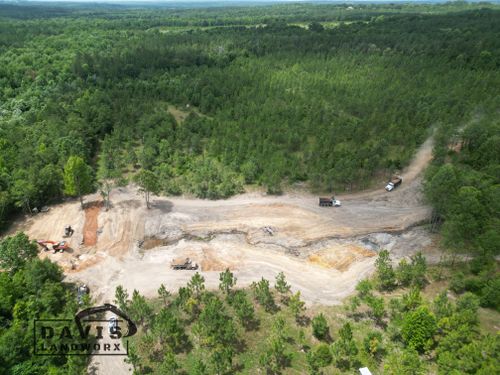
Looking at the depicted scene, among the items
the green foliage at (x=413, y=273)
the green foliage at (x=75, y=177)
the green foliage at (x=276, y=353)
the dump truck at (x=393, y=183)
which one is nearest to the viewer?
the green foliage at (x=276, y=353)

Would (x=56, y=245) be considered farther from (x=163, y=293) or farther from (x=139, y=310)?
(x=139, y=310)

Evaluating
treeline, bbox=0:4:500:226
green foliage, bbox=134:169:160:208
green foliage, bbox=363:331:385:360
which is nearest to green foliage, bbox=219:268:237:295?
green foliage, bbox=363:331:385:360

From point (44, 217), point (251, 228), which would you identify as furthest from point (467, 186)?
point (44, 217)

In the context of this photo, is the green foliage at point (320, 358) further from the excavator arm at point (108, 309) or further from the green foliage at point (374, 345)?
the excavator arm at point (108, 309)

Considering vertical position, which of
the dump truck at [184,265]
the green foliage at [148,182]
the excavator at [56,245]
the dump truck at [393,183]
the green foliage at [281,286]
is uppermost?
the green foliage at [148,182]

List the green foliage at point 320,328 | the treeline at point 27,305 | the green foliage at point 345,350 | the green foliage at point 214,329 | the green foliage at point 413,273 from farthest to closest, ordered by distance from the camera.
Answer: the green foliage at point 413,273 < the green foliage at point 320,328 < the green foliage at point 214,329 < the green foliage at point 345,350 < the treeline at point 27,305

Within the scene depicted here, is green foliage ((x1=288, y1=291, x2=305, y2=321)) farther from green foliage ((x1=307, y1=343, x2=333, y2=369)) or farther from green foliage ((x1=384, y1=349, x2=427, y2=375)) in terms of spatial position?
green foliage ((x1=384, y1=349, x2=427, y2=375))

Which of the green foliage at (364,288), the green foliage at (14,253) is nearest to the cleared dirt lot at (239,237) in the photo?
the green foliage at (364,288)
